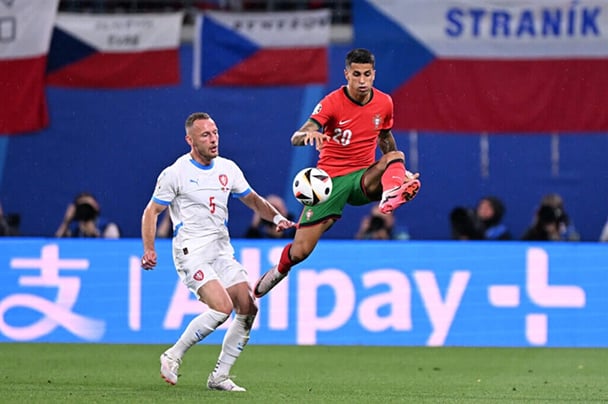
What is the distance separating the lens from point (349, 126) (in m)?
10.4

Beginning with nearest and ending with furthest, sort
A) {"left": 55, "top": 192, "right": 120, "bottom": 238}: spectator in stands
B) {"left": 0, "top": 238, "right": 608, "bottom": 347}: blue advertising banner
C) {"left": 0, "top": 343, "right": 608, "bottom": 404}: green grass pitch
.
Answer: {"left": 0, "top": 343, "right": 608, "bottom": 404}: green grass pitch, {"left": 0, "top": 238, "right": 608, "bottom": 347}: blue advertising banner, {"left": 55, "top": 192, "right": 120, "bottom": 238}: spectator in stands

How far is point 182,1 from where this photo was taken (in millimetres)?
17938

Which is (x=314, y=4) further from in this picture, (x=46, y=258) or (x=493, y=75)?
(x=46, y=258)

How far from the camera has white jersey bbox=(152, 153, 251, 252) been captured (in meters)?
10.0

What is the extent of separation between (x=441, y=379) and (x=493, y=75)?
5.86 m

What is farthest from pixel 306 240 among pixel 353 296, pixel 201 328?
pixel 353 296

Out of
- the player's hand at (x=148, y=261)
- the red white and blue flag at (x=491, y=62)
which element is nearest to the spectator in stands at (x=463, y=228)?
the red white and blue flag at (x=491, y=62)

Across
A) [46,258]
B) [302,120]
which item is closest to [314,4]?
[302,120]

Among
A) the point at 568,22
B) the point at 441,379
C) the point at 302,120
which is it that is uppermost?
the point at 568,22

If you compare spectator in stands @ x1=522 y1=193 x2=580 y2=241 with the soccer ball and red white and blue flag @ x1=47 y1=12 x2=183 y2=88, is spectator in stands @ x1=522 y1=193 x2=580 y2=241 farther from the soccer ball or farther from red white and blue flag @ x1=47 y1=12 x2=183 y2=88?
the soccer ball

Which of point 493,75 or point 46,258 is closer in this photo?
point 46,258

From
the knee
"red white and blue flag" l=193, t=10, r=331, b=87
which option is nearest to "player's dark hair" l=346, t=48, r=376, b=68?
the knee

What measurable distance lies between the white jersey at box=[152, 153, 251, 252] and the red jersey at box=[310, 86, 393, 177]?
0.80 meters

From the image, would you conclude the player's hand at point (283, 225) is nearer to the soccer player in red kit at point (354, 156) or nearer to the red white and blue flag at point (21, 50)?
the soccer player in red kit at point (354, 156)
